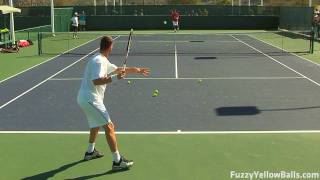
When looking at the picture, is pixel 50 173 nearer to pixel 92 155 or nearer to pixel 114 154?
pixel 92 155

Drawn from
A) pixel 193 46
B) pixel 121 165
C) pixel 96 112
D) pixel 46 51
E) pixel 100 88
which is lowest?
pixel 121 165

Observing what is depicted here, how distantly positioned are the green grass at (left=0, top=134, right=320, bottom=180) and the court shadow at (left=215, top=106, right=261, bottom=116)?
6.77ft

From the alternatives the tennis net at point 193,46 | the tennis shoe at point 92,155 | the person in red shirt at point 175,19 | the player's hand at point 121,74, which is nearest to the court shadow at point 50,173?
the tennis shoe at point 92,155

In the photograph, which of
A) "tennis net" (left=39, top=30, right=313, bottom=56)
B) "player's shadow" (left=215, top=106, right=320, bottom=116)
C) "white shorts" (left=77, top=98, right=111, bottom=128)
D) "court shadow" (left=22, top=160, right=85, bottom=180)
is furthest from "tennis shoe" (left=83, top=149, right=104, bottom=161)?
"tennis net" (left=39, top=30, right=313, bottom=56)

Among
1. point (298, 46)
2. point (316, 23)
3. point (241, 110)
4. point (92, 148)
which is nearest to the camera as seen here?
point (92, 148)

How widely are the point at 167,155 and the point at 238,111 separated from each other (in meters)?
4.02

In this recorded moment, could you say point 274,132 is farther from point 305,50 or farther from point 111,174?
point 305,50

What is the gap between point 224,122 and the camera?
1122cm

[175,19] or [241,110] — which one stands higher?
[175,19]

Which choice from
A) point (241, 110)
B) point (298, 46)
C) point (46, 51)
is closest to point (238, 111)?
point (241, 110)

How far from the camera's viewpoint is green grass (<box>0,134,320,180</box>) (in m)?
7.89

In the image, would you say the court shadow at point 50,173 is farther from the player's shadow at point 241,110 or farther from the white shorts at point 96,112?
the player's shadow at point 241,110

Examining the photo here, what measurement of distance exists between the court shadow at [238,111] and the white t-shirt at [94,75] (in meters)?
4.73

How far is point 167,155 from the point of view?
8.76 meters
